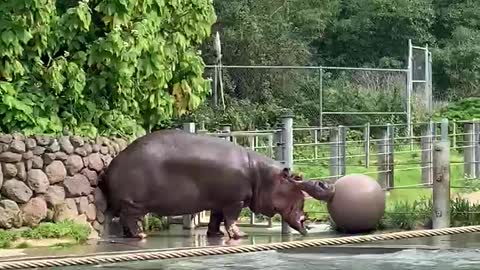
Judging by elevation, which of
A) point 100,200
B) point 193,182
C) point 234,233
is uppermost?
point 193,182

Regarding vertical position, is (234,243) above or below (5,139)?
below

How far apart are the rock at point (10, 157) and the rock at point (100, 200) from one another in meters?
1.14

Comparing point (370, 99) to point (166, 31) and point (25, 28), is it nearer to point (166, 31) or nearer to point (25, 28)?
point (166, 31)

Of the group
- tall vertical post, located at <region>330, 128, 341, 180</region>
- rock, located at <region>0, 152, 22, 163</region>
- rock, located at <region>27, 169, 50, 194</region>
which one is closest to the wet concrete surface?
rock, located at <region>27, 169, 50, 194</region>

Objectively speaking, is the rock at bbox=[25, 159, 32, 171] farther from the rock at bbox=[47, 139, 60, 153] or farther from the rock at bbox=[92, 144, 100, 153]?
the rock at bbox=[92, 144, 100, 153]

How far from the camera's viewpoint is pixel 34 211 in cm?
1149

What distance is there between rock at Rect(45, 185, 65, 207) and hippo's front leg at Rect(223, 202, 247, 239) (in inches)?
77.0

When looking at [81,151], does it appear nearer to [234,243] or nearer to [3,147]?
[3,147]

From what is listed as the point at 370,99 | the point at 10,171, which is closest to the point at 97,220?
the point at 10,171

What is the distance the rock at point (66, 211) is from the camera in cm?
1172

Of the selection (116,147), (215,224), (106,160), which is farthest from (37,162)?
(215,224)

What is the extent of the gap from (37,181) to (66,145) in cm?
63

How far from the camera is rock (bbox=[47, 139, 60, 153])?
11796 millimetres

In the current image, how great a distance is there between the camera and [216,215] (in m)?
12.2
